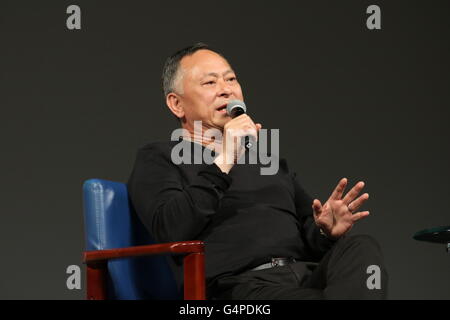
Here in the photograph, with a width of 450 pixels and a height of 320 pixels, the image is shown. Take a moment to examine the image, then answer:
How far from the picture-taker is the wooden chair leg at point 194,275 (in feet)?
4.58

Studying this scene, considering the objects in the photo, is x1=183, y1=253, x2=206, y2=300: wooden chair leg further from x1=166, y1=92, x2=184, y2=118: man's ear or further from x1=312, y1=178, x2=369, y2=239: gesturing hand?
x1=166, y1=92, x2=184, y2=118: man's ear

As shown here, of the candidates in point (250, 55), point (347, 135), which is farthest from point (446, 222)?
point (250, 55)

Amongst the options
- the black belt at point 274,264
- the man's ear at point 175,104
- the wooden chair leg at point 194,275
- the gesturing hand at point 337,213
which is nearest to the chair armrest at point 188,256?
the wooden chair leg at point 194,275

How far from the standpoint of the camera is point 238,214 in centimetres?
167

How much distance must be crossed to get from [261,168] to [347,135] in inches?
54.9

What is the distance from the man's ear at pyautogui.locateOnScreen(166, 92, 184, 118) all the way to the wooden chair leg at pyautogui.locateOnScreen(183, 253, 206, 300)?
621 mm

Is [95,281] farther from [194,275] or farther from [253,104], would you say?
[253,104]

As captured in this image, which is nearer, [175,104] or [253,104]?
[175,104]

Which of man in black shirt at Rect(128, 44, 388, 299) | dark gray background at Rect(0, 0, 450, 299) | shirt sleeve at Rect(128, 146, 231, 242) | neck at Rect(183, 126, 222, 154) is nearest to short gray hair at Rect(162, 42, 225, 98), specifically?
man in black shirt at Rect(128, 44, 388, 299)

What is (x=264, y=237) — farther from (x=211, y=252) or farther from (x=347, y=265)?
(x=347, y=265)

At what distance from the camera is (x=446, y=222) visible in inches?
122

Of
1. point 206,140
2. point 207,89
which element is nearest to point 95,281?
point 206,140

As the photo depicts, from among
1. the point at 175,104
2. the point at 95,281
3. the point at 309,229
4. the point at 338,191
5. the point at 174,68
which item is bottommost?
the point at 95,281

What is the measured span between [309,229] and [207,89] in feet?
1.56
